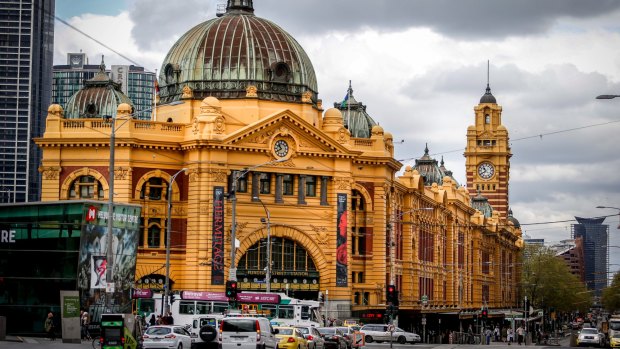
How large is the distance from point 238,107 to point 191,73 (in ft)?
17.7

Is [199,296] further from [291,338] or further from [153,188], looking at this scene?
[291,338]

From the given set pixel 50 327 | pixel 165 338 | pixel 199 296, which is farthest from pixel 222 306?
pixel 165 338

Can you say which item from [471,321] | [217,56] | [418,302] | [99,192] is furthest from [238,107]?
[471,321]

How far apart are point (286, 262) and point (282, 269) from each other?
734mm

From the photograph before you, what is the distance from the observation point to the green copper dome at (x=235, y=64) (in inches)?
4279

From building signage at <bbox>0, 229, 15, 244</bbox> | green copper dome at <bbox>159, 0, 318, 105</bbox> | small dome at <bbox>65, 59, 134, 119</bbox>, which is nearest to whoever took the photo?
building signage at <bbox>0, 229, 15, 244</bbox>

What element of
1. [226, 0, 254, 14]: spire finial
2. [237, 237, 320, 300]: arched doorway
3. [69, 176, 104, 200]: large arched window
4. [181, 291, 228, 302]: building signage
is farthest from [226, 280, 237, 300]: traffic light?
[226, 0, 254, 14]: spire finial

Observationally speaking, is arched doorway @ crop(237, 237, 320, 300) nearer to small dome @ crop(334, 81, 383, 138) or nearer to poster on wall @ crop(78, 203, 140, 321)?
small dome @ crop(334, 81, 383, 138)

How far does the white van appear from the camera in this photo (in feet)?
192

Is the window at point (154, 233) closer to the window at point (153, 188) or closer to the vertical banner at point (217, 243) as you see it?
the window at point (153, 188)

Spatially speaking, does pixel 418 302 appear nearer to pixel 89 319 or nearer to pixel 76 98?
pixel 76 98

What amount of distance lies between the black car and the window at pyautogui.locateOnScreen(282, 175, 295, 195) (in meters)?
31.3

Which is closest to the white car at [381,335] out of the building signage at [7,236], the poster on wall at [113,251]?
the poster on wall at [113,251]

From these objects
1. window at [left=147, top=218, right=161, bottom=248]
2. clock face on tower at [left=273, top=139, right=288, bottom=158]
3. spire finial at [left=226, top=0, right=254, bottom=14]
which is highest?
spire finial at [left=226, top=0, right=254, bottom=14]
